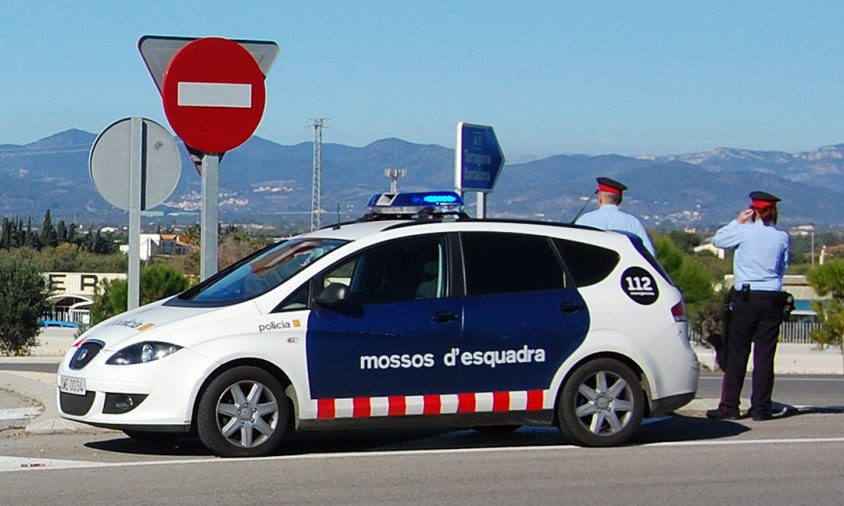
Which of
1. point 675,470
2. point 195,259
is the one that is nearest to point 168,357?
point 675,470

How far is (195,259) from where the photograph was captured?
54.4m

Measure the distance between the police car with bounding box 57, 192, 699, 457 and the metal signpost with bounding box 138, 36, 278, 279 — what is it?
0.95 m

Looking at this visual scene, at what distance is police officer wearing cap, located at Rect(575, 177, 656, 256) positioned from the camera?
35.2ft

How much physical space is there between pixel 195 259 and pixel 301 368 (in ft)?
153

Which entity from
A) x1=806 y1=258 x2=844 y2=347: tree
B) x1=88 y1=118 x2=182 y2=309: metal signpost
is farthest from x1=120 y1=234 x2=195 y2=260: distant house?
x1=88 y1=118 x2=182 y2=309: metal signpost

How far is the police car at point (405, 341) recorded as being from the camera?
8438 millimetres

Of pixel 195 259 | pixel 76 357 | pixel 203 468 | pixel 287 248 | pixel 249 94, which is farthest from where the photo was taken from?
pixel 195 259

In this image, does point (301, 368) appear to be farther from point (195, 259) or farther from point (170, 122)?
point (195, 259)

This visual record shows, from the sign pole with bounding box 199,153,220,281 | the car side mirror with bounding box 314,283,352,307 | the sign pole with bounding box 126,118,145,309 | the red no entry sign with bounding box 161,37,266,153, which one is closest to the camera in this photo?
the car side mirror with bounding box 314,283,352,307

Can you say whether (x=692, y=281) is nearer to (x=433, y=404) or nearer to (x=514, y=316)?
(x=514, y=316)

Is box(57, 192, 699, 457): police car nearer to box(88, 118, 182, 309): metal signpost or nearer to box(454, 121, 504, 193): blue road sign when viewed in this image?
box(88, 118, 182, 309): metal signpost

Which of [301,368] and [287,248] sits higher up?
[287,248]

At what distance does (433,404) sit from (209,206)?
2.62m

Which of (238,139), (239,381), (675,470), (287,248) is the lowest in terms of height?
(675,470)
